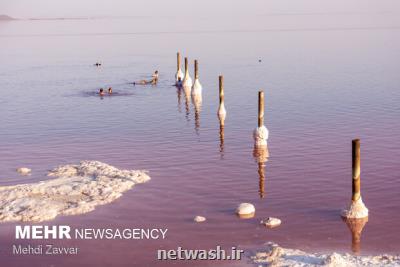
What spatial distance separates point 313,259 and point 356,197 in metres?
5.25

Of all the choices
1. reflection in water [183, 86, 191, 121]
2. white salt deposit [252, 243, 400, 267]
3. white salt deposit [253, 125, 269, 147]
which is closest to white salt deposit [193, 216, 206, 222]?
white salt deposit [252, 243, 400, 267]

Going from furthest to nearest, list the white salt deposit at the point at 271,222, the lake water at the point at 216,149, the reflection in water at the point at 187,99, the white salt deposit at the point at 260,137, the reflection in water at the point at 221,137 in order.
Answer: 1. the reflection in water at the point at 187,99
2. the reflection in water at the point at 221,137
3. the white salt deposit at the point at 260,137
4. the white salt deposit at the point at 271,222
5. the lake water at the point at 216,149

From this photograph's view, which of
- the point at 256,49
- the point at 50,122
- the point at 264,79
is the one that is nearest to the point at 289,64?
the point at 264,79

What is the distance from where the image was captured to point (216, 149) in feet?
123

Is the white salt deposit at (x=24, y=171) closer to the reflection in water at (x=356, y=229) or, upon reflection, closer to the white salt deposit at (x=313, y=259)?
the white salt deposit at (x=313, y=259)

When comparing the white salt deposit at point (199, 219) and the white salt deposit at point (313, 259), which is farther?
the white salt deposit at point (199, 219)

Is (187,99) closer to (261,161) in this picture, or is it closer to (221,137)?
(221,137)

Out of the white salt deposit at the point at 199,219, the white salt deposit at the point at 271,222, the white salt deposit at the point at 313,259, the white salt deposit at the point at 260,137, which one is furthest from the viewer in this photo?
the white salt deposit at the point at 260,137

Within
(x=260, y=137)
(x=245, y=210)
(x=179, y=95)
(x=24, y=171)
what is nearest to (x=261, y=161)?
(x=260, y=137)

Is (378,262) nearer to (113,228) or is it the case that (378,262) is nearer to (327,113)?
(113,228)

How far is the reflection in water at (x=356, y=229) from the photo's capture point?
→ 72.8 feet

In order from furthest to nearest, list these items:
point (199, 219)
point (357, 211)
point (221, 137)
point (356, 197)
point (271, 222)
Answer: point (221, 137), point (199, 219), point (357, 211), point (356, 197), point (271, 222)

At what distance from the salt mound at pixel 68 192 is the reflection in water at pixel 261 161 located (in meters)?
6.17

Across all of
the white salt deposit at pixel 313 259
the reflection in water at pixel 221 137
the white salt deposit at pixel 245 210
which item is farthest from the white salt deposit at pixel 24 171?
the white salt deposit at pixel 313 259
